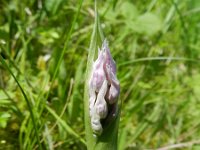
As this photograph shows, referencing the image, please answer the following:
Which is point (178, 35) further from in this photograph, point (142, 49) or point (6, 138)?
point (6, 138)

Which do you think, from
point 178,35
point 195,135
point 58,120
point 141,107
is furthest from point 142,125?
point 178,35

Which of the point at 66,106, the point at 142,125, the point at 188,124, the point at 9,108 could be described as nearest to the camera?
the point at 9,108

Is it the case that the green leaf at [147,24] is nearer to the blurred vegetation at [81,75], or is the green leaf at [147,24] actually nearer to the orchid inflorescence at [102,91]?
the blurred vegetation at [81,75]

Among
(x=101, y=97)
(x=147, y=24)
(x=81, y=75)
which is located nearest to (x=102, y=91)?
(x=101, y=97)

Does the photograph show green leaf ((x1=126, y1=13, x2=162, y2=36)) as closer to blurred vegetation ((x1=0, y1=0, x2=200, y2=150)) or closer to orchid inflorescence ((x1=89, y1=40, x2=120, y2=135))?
blurred vegetation ((x1=0, y1=0, x2=200, y2=150))

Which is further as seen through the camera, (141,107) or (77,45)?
(77,45)

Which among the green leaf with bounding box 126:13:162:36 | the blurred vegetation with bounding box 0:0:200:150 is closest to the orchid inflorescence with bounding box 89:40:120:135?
the blurred vegetation with bounding box 0:0:200:150
